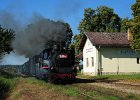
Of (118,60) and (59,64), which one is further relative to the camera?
(118,60)

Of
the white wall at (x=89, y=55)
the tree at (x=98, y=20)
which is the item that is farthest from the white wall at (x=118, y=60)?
the tree at (x=98, y=20)

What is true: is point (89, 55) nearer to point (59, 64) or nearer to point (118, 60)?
point (118, 60)

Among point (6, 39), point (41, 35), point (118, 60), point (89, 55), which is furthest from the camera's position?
point (89, 55)

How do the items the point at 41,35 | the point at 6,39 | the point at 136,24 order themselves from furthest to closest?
1. the point at 6,39
2. the point at 41,35
3. the point at 136,24

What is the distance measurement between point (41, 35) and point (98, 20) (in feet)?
114

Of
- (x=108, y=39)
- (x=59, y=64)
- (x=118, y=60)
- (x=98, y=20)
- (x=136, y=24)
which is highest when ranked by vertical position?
(x=98, y=20)

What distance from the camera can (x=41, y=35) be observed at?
106 feet

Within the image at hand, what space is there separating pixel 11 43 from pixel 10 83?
1433cm

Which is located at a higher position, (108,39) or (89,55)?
(108,39)

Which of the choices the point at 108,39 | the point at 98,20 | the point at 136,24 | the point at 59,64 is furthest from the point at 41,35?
the point at 98,20

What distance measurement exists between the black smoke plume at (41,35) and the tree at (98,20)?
3028 cm

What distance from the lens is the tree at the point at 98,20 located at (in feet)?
212

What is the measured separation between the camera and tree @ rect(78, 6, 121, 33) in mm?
64750

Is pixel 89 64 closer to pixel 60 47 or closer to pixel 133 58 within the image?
pixel 133 58
